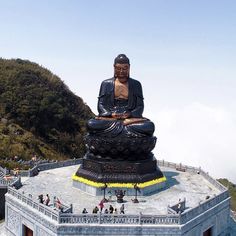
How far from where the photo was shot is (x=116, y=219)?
676 inches

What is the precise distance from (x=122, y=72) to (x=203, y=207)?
8.47 metres

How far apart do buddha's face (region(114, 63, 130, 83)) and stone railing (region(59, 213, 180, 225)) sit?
871cm

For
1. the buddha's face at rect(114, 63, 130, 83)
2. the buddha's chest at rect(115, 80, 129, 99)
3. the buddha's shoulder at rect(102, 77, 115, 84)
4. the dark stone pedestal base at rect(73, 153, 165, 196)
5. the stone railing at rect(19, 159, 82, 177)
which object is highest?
the buddha's face at rect(114, 63, 130, 83)

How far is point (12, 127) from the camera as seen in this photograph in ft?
149

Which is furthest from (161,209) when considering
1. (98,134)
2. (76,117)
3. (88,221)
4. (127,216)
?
Answer: (76,117)

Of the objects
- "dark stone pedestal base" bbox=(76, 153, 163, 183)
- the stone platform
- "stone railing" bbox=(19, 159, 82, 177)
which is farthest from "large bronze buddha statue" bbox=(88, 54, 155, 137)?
"stone railing" bbox=(19, 159, 82, 177)

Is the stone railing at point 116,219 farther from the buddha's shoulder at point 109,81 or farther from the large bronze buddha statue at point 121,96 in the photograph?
the buddha's shoulder at point 109,81

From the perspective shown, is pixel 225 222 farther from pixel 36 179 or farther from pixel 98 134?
pixel 36 179

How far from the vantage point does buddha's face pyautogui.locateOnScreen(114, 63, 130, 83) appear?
910 inches

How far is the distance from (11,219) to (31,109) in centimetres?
2826

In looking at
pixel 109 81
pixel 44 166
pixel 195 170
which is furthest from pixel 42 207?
pixel 195 170

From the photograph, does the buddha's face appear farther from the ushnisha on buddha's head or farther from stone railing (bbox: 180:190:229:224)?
stone railing (bbox: 180:190:229:224)

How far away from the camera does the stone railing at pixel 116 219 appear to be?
17.1 m

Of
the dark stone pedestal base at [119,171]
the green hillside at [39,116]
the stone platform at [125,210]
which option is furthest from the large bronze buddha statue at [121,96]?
the green hillside at [39,116]
